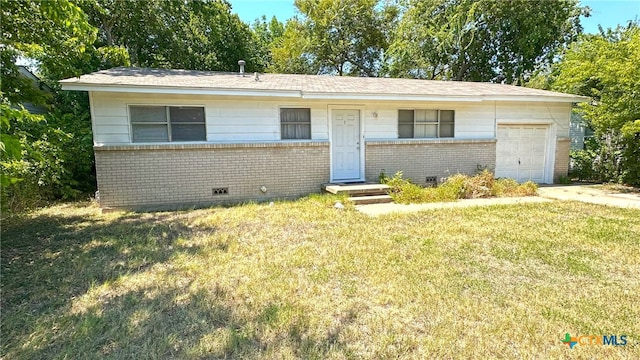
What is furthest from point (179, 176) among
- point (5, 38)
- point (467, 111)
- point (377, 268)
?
point (467, 111)

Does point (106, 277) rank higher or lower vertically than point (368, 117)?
lower

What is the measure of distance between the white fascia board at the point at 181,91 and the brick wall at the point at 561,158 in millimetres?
8650

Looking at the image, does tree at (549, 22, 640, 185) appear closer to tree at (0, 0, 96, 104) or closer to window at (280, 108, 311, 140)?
window at (280, 108, 311, 140)

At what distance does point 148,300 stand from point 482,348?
304cm

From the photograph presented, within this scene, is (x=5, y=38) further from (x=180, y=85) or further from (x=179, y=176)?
(x=179, y=176)

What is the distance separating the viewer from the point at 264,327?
2.78 metres

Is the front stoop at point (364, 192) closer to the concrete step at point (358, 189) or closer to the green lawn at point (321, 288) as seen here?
the concrete step at point (358, 189)

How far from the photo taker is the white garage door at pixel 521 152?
1019cm

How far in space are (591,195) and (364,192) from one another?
6113mm

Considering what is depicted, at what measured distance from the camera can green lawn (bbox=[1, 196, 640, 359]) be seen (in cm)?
257

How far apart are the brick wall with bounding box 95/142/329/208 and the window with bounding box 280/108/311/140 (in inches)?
12.7

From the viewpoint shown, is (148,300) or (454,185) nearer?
(148,300)

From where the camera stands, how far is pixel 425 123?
947 cm

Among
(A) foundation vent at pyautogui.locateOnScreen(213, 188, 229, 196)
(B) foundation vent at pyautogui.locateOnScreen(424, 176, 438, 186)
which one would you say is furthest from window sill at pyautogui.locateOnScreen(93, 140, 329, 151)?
(B) foundation vent at pyautogui.locateOnScreen(424, 176, 438, 186)
